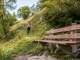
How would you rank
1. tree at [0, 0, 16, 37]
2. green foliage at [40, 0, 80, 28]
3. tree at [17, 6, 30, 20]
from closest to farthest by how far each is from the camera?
green foliage at [40, 0, 80, 28], tree at [0, 0, 16, 37], tree at [17, 6, 30, 20]

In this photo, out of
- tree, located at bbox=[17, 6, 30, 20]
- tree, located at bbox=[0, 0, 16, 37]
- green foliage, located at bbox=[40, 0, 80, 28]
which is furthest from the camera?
tree, located at bbox=[17, 6, 30, 20]

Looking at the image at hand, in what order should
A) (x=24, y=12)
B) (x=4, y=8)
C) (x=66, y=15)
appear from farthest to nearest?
(x=24, y=12) < (x=4, y=8) < (x=66, y=15)

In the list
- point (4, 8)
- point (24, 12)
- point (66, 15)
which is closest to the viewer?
→ point (66, 15)

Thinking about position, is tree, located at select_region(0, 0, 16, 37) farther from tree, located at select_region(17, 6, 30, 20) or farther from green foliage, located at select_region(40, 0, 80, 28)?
tree, located at select_region(17, 6, 30, 20)

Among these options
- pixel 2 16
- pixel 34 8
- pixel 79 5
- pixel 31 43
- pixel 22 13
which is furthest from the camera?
pixel 22 13

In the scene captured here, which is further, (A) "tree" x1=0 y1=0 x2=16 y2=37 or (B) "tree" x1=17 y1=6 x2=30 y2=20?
(B) "tree" x1=17 y1=6 x2=30 y2=20

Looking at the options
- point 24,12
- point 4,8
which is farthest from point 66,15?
Answer: point 24,12

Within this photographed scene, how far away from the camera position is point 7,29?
2966cm

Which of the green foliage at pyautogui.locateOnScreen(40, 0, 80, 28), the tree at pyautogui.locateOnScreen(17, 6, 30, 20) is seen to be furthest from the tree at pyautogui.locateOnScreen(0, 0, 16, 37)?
the tree at pyautogui.locateOnScreen(17, 6, 30, 20)

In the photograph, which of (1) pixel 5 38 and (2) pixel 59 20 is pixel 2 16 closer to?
(1) pixel 5 38

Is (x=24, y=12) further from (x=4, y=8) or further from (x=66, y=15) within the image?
(x=66, y=15)

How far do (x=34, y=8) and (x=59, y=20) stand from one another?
75.8ft

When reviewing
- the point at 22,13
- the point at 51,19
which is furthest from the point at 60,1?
the point at 22,13

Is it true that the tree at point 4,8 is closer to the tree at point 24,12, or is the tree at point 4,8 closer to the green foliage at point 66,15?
the green foliage at point 66,15
